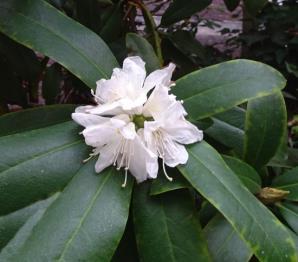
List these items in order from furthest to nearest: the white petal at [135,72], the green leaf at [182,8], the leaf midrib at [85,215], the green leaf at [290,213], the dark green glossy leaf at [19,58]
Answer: the green leaf at [182,8]
the dark green glossy leaf at [19,58]
the green leaf at [290,213]
the white petal at [135,72]
the leaf midrib at [85,215]

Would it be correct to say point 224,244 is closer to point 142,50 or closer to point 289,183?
point 289,183

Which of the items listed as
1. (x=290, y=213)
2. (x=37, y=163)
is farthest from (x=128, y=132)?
→ (x=290, y=213)

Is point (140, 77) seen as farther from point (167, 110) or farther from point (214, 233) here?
point (214, 233)

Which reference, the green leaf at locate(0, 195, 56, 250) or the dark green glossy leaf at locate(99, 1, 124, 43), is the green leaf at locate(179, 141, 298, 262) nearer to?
the green leaf at locate(0, 195, 56, 250)

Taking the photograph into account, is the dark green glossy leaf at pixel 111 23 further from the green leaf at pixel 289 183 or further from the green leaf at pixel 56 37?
the green leaf at pixel 289 183

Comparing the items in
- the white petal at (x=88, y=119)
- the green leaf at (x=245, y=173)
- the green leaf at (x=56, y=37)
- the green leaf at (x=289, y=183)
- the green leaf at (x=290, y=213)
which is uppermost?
the green leaf at (x=56, y=37)

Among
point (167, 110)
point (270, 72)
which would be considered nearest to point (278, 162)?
point (270, 72)

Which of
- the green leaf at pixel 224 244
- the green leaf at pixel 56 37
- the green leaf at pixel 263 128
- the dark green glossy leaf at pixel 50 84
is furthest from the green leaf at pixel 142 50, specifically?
the dark green glossy leaf at pixel 50 84
